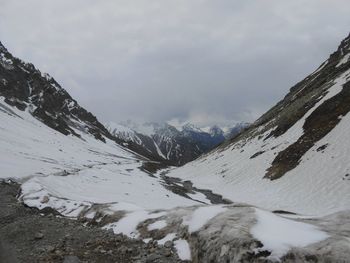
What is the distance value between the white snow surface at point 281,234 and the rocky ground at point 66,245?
3272 millimetres

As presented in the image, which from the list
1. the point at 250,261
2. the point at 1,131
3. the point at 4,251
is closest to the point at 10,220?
the point at 4,251

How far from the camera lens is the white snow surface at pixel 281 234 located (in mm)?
9141

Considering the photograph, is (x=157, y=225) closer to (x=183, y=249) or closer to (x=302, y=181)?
(x=183, y=249)

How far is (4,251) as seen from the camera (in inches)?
557

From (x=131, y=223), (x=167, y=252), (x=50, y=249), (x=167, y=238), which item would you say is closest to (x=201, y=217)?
(x=167, y=238)

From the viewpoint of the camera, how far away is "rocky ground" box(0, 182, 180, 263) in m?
12.7

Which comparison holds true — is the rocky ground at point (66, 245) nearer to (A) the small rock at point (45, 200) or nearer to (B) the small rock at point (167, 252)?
(B) the small rock at point (167, 252)

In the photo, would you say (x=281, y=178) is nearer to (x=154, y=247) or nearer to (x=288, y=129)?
(x=288, y=129)

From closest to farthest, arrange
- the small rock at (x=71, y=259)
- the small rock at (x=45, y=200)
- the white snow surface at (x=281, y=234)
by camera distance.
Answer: the white snow surface at (x=281, y=234) < the small rock at (x=71, y=259) < the small rock at (x=45, y=200)

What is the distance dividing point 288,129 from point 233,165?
13053mm

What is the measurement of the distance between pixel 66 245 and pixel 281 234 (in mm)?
9062

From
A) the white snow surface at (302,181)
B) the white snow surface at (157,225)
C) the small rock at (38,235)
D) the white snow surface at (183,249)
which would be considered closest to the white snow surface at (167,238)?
the white snow surface at (183,249)

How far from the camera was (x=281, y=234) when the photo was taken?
9.91 m

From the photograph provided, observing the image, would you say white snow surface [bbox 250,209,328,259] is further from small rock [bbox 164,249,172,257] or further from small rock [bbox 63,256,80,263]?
small rock [bbox 63,256,80,263]
